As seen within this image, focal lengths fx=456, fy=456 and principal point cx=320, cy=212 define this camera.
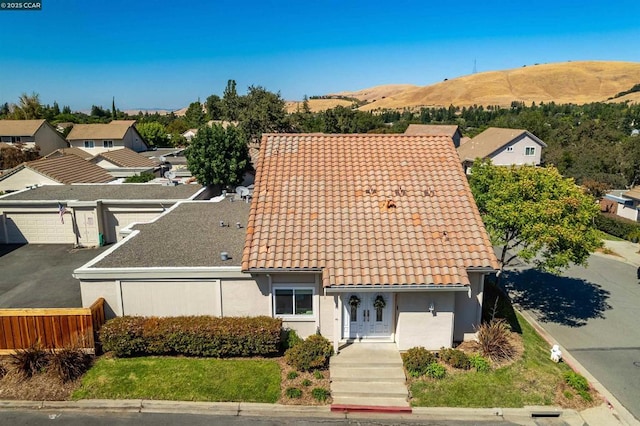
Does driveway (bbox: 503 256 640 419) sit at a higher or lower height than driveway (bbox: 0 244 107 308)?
lower

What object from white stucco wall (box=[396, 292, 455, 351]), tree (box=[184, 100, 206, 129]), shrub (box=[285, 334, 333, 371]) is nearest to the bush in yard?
white stucco wall (box=[396, 292, 455, 351])

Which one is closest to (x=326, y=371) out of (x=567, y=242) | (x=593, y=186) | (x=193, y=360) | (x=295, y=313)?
(x=295, y=313)

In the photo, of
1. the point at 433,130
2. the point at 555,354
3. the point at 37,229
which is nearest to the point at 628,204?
the point at 555,354

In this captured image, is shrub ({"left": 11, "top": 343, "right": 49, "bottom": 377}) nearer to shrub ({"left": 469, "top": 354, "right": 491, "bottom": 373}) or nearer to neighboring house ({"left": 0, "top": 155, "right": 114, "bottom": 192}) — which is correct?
shrub ({"left": 469, "top": 354, "right": 491, "bottom": 373})

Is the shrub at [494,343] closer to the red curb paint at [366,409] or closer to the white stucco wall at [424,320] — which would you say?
the white stucco wall at [424,320]

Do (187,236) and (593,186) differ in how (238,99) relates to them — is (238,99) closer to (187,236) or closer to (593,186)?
(593,186)
